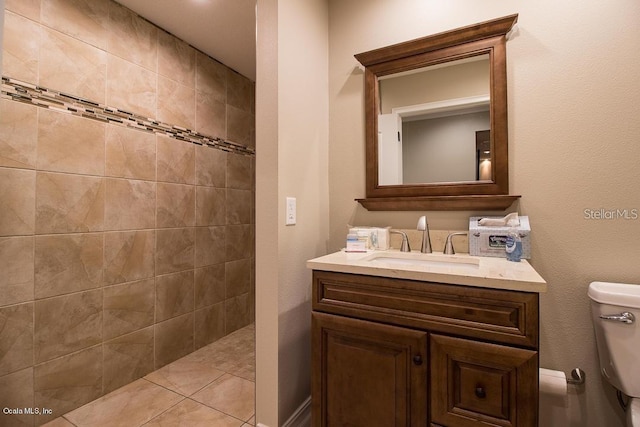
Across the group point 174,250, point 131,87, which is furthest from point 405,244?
point 131,87

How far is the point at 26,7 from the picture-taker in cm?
153

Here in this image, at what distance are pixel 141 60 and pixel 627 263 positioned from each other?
2.87 metres

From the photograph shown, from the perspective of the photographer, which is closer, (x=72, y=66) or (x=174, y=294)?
(x=72, y=66)

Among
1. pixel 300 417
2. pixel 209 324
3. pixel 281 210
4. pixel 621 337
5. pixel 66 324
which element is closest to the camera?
pixel 621 337

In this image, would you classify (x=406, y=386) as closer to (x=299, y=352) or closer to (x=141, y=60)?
(x=299, y=352)

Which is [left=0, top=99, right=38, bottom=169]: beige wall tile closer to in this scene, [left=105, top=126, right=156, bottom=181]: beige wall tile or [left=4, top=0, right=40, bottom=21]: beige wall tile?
[left=105, top=126, right=156, bottom=181]: beige wall tile

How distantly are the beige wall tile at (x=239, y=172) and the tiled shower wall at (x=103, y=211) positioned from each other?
0.18 feet

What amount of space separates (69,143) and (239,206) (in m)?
1.37

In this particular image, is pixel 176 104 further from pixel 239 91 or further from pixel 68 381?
pixel 68 381

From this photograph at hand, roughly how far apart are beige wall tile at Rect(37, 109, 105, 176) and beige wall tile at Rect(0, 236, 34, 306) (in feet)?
1.32

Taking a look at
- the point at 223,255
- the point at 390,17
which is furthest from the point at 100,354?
the point at 390,17

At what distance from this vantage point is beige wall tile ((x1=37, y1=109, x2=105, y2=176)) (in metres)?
1.60

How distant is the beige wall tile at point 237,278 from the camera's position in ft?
8.98

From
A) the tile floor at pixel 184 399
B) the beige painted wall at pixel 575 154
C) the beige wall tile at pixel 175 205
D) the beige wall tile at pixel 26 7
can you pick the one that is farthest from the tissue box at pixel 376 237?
the beige wall tile at pixel 26 7
